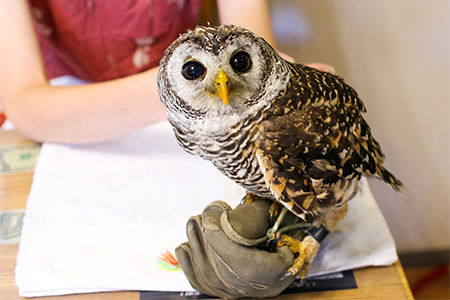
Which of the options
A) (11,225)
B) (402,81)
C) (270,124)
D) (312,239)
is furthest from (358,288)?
(402,81)

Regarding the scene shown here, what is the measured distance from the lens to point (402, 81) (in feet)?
4.25

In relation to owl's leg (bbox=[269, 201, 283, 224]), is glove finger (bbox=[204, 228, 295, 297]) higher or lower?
lower

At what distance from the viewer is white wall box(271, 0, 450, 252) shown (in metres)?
1.17

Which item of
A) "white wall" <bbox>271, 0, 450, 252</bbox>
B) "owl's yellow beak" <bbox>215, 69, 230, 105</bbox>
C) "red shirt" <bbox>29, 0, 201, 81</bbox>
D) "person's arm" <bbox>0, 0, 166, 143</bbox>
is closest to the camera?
"owl's yellow beak" <bbox>215, 69, 230, 105</bbox>

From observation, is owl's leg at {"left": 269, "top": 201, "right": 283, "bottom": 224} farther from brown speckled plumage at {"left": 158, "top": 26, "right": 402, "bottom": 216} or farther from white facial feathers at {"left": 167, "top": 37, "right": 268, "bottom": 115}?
white facial feathers at {"left": 167, "top": 37, "right": 268, "bottom": 115}

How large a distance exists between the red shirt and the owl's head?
0.55 meters

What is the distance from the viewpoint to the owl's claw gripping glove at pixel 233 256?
578 millimetres

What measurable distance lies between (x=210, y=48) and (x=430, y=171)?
1.05 meters

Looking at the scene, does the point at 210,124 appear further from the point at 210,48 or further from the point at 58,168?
the point at 58,168

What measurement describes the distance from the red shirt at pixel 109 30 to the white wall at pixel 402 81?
0.63 meters

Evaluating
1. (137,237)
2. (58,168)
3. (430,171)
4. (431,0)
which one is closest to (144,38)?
(58,168)

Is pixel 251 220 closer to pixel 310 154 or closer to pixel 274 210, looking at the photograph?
pixel 274 210

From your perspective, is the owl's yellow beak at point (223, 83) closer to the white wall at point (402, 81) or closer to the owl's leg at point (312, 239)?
the owl's leg at point (312, 239)

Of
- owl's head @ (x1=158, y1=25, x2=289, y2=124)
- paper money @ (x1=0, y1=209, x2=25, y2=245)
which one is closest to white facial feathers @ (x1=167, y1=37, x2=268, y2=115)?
owl's head @ (x1=158, y1=25, x2=289, y2=124)
